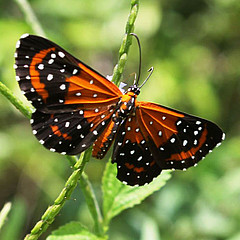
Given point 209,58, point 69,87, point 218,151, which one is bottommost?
point 69,87

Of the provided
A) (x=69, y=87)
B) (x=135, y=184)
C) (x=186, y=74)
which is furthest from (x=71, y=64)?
(x=186, y=74)

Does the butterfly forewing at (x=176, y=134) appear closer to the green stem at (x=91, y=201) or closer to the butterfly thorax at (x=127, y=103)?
the butterfly thorax at (x=127, y=103)

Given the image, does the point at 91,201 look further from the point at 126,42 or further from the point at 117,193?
the point at 126,42

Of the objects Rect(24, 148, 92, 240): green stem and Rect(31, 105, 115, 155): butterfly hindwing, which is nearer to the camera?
Rect(24, 148, 92, 240): green stem

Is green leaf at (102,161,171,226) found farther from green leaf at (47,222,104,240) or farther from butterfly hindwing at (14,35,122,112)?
butterfly hindwing at (14,35,122,112)

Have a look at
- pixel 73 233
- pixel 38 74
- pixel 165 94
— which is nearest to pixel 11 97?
pixel 38 74

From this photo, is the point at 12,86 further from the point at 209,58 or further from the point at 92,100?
the point at 209,58

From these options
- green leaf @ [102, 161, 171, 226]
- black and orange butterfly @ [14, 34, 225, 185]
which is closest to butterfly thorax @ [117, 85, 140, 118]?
black and orange butterfly @ [14, 34, 225, 185]
